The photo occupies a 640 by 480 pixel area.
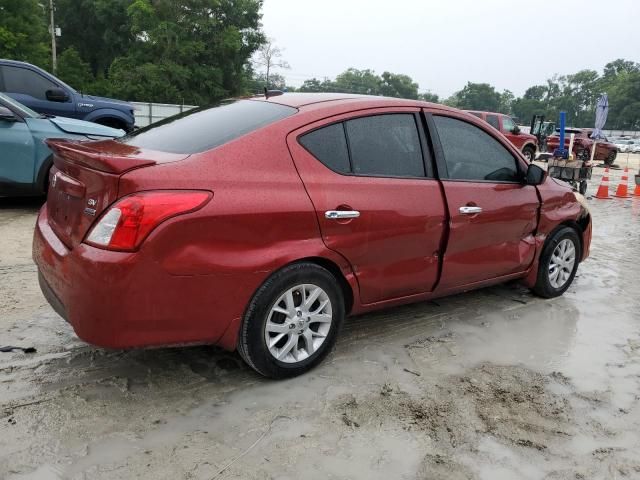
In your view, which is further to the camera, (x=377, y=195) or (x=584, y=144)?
(x=584, y=144)

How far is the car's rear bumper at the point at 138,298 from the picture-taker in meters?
2.44

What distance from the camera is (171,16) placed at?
118 ft

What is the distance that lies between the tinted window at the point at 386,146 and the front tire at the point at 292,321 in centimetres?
73

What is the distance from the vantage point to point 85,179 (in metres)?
2.64

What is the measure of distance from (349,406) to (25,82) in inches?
363

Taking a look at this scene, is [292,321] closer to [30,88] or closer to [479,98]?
[30,88]

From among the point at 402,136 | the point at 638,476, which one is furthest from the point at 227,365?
the point at 638,476

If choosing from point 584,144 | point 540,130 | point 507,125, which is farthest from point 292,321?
point 540,130

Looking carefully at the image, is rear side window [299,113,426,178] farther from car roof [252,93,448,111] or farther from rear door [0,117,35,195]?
rear door [0,117,35,195]

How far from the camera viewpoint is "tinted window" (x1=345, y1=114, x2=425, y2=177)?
10.7 feet

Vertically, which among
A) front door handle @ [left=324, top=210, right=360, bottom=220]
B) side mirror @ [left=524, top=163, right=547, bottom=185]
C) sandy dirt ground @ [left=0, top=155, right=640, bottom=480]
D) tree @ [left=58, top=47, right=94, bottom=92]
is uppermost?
tree @ [left=58, top=47, right=94, bottom=92]

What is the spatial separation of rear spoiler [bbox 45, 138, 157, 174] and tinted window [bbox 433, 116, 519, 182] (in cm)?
203

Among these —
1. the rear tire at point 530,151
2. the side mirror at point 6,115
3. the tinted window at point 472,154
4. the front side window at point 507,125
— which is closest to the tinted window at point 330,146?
the tinted window at point 472,154

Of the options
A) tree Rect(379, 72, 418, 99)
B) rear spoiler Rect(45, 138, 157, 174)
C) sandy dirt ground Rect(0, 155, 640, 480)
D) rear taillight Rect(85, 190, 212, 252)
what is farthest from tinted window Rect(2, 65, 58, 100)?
tree Rect(379, 72, 418, 99)
